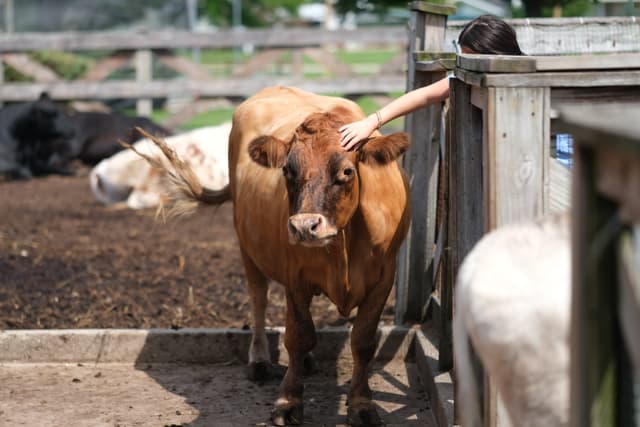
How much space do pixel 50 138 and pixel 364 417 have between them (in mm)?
10511

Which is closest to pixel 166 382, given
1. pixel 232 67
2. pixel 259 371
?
pixel 259 371

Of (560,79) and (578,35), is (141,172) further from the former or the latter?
(560,79)

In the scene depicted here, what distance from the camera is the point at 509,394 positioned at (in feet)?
8.35

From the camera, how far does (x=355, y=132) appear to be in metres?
4.67

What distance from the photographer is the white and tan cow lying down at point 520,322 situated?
2.44 meters

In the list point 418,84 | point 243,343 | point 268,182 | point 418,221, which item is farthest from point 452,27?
point 243,343

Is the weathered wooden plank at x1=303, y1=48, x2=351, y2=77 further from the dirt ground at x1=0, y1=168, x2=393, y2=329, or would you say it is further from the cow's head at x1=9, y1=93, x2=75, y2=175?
the dirt ground at x1=0, y1=168, x2=393, y2=329

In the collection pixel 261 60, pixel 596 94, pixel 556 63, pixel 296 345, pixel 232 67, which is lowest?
pixel 232 67

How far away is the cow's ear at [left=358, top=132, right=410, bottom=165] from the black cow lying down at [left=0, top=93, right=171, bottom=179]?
9905 millimetres

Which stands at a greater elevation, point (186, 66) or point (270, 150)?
point (270, 150)

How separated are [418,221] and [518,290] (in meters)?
3.75

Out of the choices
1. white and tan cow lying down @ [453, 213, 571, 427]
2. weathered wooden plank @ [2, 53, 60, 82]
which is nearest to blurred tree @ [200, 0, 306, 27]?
weathered wooden plank @ [2, 53, 60, 82]

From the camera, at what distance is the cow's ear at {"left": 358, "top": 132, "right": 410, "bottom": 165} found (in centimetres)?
473

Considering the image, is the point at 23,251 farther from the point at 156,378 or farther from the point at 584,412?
the point at 584,412
